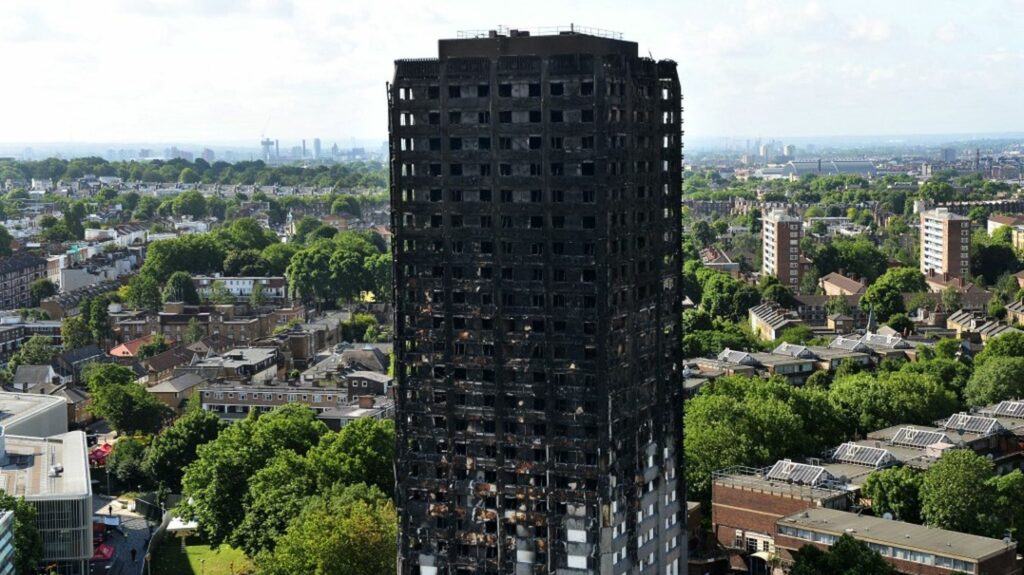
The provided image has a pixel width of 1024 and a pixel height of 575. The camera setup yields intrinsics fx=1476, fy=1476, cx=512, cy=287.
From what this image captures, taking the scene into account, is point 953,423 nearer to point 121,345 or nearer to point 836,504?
point 836,504

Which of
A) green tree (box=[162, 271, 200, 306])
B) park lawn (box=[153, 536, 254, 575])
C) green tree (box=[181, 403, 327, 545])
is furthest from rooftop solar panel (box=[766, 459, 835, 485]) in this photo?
green tree (box=[162, 271, 200, 306])

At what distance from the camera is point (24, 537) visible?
211 feet

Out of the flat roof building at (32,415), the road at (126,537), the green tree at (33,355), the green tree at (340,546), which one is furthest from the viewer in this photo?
the green tree at (33,355)

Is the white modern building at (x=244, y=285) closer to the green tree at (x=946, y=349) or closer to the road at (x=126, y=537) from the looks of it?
the green tree at (x=946, y=349)

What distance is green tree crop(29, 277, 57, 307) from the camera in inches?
6220

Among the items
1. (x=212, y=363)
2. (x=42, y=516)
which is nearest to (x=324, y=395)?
(x=212, y=363)

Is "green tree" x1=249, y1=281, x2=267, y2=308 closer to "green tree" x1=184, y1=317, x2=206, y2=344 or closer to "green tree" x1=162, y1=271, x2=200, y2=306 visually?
"green tree" x1=162, y1=271, x2=200, y2=306

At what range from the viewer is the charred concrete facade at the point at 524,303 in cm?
5362

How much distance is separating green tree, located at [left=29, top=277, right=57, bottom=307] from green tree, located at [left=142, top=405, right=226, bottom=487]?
74284 millimetres

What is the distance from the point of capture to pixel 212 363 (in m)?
112

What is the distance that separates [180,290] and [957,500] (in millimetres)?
102153

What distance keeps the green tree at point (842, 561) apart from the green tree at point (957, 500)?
352 inches

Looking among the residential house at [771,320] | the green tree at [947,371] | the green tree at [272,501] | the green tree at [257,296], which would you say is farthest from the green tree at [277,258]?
the green tree at [272,501]

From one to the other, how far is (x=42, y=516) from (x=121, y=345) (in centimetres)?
6597
